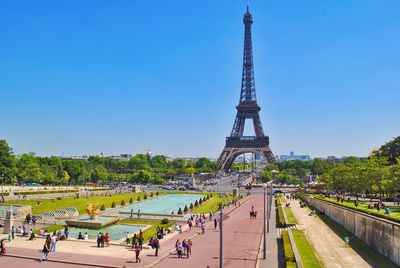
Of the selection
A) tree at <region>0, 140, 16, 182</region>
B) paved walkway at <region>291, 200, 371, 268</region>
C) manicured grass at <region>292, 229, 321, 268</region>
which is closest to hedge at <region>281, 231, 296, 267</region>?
manicured grass at <region>292, 229, 321, 268</region>

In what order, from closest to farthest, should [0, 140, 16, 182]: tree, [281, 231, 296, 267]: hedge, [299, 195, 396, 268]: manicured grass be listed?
[281, 231, 296, 267]: hedge → [299, 195, 396, 268]: manicured grass → [0, 140, 16, 182]: tree

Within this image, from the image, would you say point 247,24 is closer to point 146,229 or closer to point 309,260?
point 146,229

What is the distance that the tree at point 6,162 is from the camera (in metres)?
86.0

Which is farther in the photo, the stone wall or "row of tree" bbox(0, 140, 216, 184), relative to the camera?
"row of tree" bbox(0, 140, 216, 184)

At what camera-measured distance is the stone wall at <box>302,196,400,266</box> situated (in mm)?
25109

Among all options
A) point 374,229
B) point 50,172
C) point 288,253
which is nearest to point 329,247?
point 374,229

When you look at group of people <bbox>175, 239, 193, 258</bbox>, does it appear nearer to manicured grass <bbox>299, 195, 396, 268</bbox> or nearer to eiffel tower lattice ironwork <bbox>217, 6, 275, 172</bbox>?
manicured grass <bbox>299, 195, 396, 268</bbox>

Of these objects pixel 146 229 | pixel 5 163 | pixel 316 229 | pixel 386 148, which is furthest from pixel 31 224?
pixel 386 148

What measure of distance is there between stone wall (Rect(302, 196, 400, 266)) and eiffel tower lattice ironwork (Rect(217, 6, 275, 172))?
97.3m

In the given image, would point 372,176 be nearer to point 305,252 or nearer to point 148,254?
point 305,252

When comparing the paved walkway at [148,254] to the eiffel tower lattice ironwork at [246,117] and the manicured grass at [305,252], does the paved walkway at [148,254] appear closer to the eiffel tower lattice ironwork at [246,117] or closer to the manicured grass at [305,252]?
the manicured grass at [305,252]

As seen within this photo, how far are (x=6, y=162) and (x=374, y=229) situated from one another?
8170 centimetres

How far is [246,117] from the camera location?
5723 inches

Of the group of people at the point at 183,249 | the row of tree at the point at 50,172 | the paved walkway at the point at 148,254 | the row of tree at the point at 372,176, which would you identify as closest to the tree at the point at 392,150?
the row of tree at the point at 372,176
